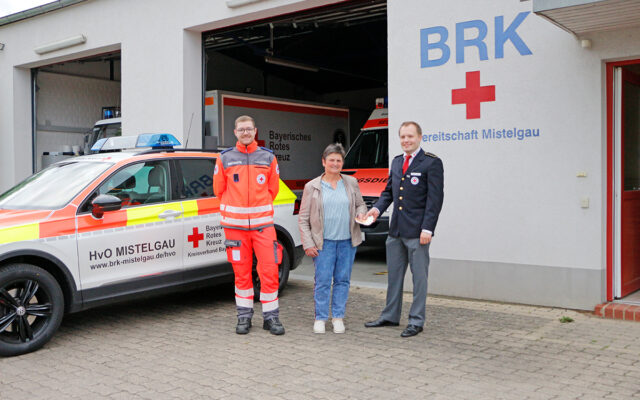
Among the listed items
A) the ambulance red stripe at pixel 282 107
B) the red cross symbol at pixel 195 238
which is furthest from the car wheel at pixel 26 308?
the ambulance red stripe at pixel 282 107

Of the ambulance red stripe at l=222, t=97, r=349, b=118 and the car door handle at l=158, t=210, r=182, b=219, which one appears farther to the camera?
the ambulance red stripe at l=222, t=97, r=349, b=118

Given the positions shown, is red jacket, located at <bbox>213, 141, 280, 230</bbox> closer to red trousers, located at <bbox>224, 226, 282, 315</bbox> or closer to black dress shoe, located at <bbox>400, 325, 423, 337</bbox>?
red trousers, located at <bbox>224, 226, 282, 315</bbox>

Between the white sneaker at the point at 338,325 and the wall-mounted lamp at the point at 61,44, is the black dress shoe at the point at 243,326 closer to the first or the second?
the white sneaker at the point at 338,325

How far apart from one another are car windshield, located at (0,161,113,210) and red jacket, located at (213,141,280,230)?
3.95 ft

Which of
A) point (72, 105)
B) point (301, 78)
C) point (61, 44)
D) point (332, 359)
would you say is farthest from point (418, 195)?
point (301, 78)

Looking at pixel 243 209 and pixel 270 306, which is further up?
pixel 243 209

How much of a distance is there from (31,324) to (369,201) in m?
5.59

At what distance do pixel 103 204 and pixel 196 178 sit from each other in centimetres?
134

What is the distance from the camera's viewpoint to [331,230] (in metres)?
5.89

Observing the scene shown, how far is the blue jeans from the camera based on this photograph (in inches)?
233

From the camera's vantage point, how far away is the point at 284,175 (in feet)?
41.9

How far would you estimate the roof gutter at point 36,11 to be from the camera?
11867 mm

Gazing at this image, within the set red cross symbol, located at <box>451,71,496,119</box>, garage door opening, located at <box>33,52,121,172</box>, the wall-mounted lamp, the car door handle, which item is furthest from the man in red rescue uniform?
garage door opening, located at <box>33,52,121,172</box>

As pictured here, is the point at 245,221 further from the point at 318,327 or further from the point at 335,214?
the point at 318,327
